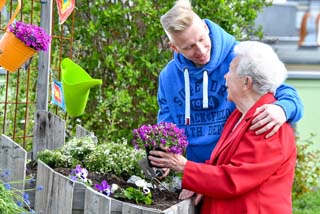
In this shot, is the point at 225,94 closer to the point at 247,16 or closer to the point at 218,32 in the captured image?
the point at 218,32

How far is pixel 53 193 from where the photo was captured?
3.44 meters

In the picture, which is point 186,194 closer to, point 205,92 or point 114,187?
point 114,187

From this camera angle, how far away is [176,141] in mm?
3402

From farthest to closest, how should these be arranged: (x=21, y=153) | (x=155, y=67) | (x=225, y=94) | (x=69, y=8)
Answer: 1. (x=155, y=67)
2. (x=69, y=8)
3. (x=225, y=94)
4. (x=21, y=153)

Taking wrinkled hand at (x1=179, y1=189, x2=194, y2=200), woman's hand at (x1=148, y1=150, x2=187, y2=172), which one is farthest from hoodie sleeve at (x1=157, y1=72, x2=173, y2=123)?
woman's hand at (x1=148, y1=150, x2=187, y2=172)

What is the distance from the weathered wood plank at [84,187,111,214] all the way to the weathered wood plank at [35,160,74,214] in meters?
0.08

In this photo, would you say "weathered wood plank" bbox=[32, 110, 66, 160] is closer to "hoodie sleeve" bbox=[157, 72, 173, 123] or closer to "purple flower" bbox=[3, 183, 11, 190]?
"hoodie sleeve" bbox=[157, 72, 173, 123]

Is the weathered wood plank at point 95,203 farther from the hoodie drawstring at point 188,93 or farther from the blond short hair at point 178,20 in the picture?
the blond short hair at point 178,20

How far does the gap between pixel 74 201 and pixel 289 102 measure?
104 cm

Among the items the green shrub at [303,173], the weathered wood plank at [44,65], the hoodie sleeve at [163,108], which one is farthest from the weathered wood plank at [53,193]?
the green shrub at [303,173]

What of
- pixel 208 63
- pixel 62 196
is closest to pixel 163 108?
pixel 208 63

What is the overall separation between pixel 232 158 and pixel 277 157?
19 centimetres

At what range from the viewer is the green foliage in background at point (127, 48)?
6691 millimetres

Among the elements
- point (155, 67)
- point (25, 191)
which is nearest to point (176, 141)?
point (25, 191)
